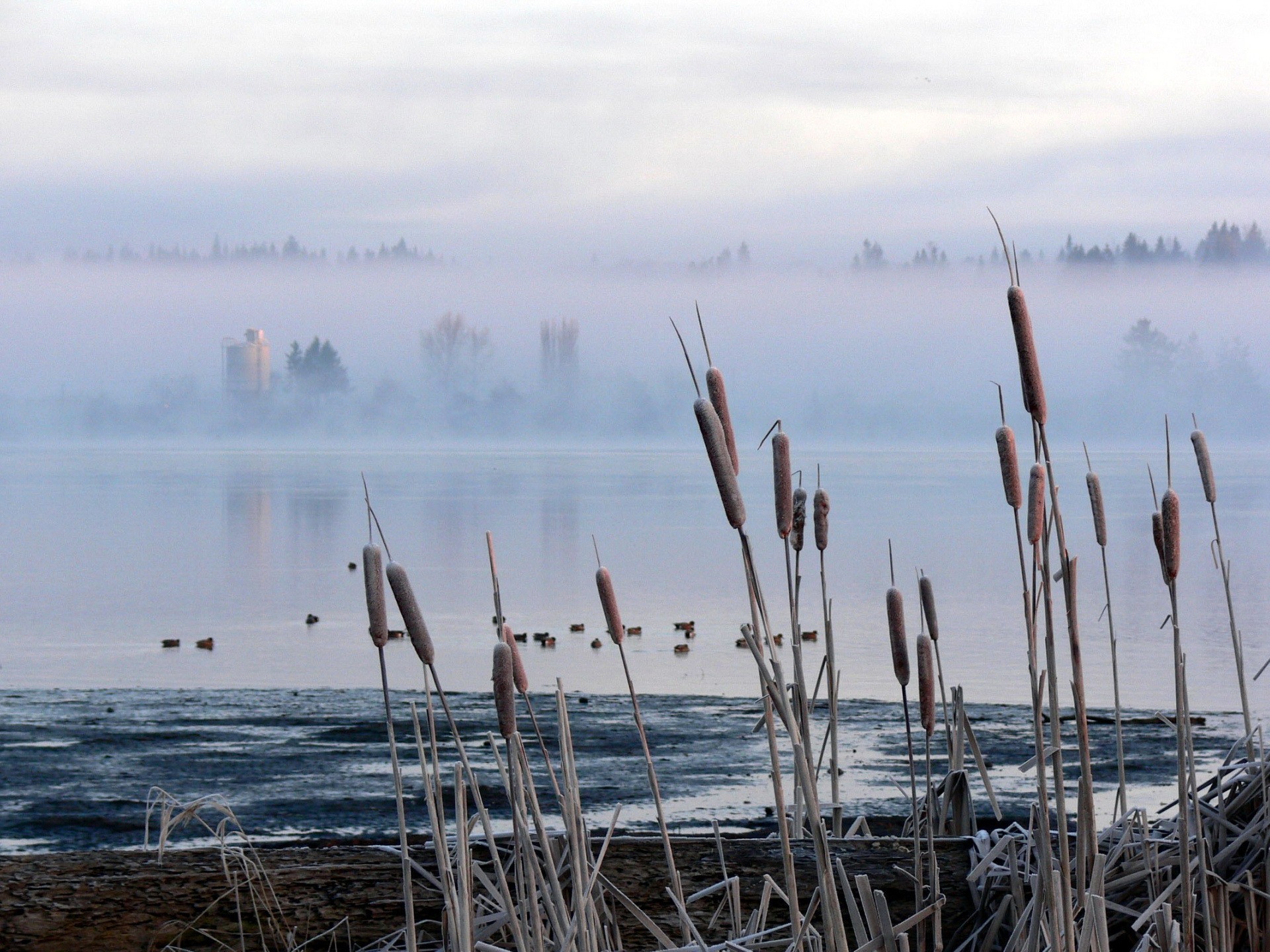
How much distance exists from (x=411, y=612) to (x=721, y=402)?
0.44m

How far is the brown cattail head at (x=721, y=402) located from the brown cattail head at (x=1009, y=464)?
0.31 m

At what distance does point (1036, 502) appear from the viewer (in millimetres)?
Answer: 1690

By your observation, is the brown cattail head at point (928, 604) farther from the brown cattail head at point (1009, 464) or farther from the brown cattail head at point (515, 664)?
the brown cattail head at point (515, 664)

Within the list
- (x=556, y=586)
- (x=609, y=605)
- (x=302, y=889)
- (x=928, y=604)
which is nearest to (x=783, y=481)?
(x=609, y=605)

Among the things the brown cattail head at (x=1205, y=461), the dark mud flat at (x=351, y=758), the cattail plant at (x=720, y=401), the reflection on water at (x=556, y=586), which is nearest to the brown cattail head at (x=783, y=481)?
the cattail plant at (x=720, y=401)

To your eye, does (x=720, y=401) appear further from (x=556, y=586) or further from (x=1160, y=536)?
(x=556, y=586)

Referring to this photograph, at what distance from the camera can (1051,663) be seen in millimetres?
1789

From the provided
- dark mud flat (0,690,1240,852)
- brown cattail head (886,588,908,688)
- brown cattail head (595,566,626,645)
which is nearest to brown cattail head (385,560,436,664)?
brown cattail head (595,566,626,645)

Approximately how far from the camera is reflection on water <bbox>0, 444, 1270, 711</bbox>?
1261 cm

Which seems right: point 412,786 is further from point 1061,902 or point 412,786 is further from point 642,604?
point 642,604

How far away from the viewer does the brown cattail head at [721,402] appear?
1.63 metres

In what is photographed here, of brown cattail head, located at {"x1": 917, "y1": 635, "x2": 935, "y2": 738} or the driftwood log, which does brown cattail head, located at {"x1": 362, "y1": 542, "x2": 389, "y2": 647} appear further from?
the driftwood log

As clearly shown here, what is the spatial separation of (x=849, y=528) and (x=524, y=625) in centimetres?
1614

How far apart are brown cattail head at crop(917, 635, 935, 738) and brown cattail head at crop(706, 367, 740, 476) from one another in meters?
0.54
